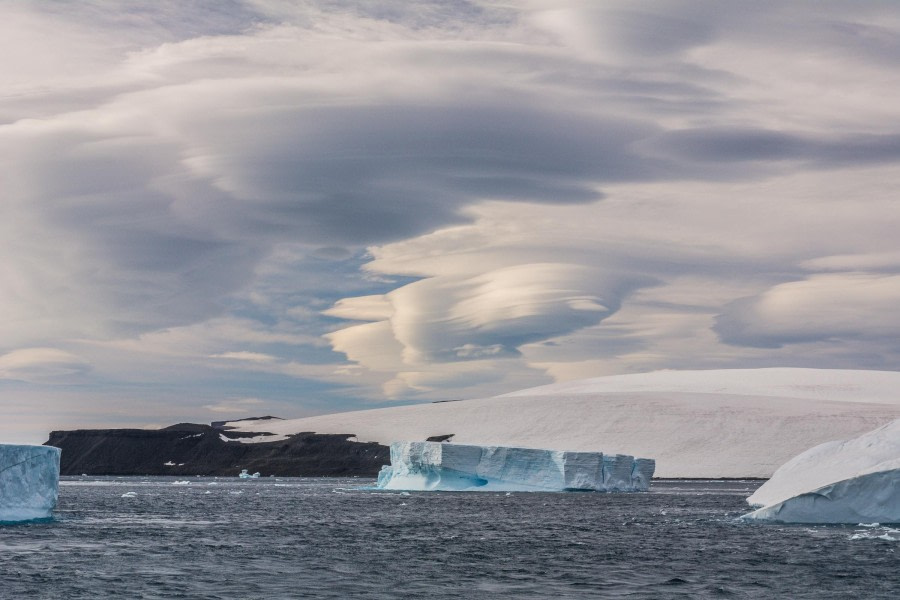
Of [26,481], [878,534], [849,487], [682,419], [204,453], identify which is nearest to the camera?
[878,534]

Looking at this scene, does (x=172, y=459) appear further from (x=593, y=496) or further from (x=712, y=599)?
(x=712, y=599)

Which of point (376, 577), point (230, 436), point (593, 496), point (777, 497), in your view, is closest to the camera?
point (376, 577)

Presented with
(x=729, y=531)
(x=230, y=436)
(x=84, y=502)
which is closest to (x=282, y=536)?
(x=729, y=531)

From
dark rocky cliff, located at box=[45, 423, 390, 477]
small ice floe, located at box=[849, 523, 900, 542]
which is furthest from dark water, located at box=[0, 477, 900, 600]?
dark rocky cliff, located at box=[45, 423, 390, 477]

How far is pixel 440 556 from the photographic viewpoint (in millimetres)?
24531

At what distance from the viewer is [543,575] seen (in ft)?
69.5

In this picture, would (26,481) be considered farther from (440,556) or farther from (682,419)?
(682,419)

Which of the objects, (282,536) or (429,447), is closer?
(282,536)

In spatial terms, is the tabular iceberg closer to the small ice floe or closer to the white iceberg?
the white iceberg

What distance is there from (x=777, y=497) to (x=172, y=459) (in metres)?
101

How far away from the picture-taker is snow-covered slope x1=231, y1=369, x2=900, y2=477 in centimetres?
9244

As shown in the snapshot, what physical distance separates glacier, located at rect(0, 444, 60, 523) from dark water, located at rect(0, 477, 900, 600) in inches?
26.7

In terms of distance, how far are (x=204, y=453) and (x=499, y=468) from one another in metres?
69.1

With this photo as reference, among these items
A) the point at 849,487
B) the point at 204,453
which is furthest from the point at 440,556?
the point at 204,453
